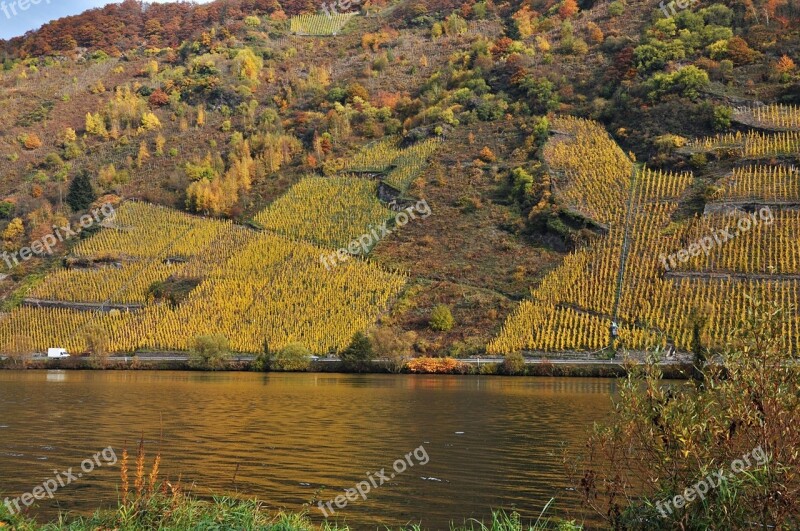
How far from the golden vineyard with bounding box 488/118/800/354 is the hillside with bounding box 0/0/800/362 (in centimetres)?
22

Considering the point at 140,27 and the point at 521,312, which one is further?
the point at 140,27

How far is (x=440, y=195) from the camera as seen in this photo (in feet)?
253

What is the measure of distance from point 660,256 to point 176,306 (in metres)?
40.4

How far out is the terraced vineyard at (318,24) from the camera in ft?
548

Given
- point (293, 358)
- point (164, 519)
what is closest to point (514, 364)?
point (293, 358)

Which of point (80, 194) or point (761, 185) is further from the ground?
A: point (80, 194)

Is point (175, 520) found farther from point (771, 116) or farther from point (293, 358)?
point (771, 116)

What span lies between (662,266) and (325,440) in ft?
129

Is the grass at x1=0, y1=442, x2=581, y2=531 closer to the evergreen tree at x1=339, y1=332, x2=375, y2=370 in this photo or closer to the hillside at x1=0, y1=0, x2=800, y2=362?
the hillside at x1=0, y1=0, x2=800, y2=362

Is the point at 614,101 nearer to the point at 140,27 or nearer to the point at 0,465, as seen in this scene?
the point at 0,465

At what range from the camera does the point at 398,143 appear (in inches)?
3738

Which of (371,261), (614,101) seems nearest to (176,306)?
(371,261)

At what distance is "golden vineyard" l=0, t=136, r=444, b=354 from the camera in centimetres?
6091

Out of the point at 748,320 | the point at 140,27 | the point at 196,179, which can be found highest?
the point at 140,27
